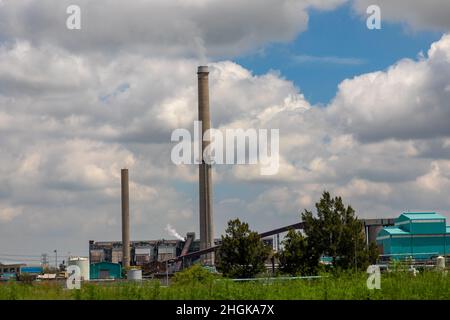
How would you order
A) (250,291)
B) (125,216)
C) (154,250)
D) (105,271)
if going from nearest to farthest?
1. (250,291)
2. (105,271)
3. (125,216)
4. (154,250)

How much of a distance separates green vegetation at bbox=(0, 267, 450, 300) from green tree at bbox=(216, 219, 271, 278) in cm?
2019

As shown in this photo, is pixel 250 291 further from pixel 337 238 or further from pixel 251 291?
pixel 337 238

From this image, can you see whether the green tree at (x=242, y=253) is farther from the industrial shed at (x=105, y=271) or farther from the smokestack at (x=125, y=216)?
the smokestack at (x=125, y=216)

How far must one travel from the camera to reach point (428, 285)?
72.1 feet

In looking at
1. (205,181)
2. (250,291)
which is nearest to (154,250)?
(205,181)

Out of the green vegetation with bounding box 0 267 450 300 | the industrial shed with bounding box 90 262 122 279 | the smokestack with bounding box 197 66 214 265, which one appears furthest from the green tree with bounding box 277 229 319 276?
the industrial shed with bounding box 90 262 122 279

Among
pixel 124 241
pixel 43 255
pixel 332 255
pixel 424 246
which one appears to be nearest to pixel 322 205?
pixel 332 255

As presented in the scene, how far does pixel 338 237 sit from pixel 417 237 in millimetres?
48892

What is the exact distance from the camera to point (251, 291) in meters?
20.6

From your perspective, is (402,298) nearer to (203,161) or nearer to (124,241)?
(203,161)

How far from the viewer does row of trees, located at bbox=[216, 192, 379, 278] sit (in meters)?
42.9

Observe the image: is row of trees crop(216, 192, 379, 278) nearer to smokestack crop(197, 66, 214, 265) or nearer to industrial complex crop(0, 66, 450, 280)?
industrial complex crop(0, 66, 450, 280)

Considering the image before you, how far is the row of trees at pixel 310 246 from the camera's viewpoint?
42.9 meters
